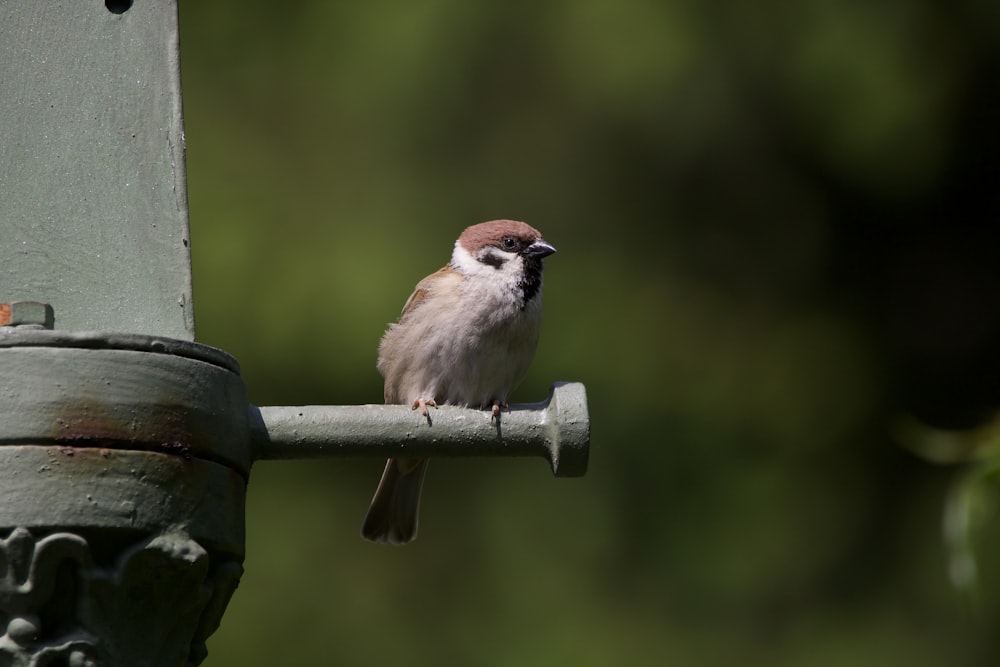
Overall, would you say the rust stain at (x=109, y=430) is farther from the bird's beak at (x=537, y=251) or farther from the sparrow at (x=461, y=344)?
the bird's beak at (x=537, y=251)

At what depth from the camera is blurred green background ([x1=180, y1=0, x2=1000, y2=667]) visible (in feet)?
15.4

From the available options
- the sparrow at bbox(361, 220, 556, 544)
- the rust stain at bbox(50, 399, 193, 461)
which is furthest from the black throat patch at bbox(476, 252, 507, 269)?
the rust stain at bbox(50, 399, 193, 461)

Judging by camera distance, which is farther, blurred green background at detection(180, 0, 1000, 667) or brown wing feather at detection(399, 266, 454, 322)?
blurred green background at detection(180, 0, 1000, 667)

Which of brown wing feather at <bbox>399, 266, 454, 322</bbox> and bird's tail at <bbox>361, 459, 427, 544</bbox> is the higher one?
brown wing feather at <bbox>399, 266, 454, 322</bbox>

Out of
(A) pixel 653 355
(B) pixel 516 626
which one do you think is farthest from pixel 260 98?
(B) pixel 516 626

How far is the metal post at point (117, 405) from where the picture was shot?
62.9 inches

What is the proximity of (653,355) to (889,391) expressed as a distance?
0.86 meters

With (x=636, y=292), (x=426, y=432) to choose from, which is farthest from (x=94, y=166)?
(x=636, y=292)

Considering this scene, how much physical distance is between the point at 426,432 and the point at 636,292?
3.13 metres

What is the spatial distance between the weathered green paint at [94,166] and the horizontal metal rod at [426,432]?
6.8 inches

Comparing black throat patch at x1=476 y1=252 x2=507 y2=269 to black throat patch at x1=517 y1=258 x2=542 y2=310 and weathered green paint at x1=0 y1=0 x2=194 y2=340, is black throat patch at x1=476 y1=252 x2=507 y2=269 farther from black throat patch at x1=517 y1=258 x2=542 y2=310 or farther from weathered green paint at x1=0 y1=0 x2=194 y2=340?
weathered green paint at x1=0 y1=0 x2=194 y2=340

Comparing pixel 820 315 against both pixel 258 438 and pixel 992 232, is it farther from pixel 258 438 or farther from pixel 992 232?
pixel 258 438

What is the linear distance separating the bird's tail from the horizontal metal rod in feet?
5.13

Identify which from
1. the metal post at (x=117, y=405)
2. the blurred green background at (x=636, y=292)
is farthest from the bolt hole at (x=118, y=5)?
the blurred green background at (x=636, y=292)
